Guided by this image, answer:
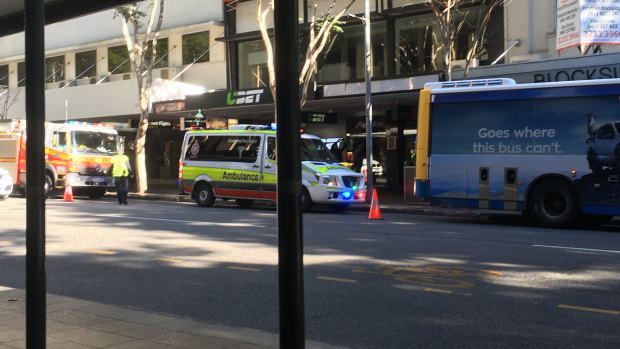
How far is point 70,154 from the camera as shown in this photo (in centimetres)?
2528

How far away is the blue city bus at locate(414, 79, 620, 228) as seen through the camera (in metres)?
14.0

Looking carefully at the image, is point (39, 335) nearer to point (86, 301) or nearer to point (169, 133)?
point (86, 301)

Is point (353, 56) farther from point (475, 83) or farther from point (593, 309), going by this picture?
point (593, 309)

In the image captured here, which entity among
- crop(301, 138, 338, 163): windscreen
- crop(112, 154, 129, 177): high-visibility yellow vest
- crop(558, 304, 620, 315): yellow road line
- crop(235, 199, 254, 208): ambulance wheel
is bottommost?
crop(558, 304, 620, 315): yellow road line

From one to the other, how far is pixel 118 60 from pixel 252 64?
9250 mm

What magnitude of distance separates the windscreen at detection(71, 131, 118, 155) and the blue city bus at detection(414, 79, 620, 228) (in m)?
14.8

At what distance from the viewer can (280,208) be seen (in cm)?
311

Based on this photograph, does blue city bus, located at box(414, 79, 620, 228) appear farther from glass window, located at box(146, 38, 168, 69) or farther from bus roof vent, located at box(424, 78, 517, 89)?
glass window, located at box(146, 38, 168, 69)

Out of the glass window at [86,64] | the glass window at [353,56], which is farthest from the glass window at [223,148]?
the glass window at [86,64]

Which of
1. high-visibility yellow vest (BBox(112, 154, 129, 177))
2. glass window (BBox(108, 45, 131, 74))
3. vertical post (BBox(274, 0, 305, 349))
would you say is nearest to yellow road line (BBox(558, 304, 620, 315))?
vertical post (BBox(274, 0, 305, 349))

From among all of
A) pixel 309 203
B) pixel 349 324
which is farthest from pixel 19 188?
pixel 349 324

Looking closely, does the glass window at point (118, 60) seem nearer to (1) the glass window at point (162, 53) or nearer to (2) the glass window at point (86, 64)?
(2) the glass window at point (86, 64)

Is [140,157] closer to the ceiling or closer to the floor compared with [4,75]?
closer to the floor

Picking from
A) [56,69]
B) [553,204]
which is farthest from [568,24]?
[56,69]
